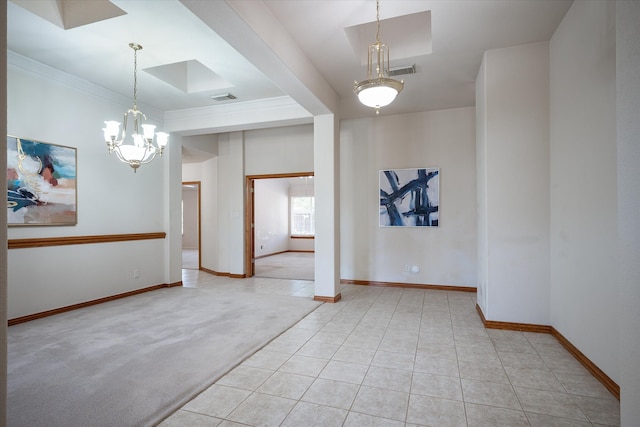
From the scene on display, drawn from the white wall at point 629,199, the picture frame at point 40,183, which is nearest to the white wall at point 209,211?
the picture frame at point 40,183

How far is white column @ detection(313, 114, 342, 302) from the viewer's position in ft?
15.3

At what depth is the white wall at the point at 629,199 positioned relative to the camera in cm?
110

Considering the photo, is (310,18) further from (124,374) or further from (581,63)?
(124,374)

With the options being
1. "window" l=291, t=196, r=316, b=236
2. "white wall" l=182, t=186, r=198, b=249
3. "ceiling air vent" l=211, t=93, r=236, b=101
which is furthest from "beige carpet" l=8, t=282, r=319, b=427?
"white wall" l=182, t=186, r=198, b=249

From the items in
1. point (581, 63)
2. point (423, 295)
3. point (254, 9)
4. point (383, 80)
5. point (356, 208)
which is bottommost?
point (423, 295)

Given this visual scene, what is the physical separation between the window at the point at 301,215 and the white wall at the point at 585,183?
920cm

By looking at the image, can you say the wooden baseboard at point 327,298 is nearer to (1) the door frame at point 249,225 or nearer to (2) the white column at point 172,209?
(1) the door frame at point 249,225

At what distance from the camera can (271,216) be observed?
10.9 metres

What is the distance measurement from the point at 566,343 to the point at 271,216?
8930mm

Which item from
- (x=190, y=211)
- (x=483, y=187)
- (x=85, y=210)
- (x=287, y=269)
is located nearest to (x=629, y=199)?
(x=483, y=187)

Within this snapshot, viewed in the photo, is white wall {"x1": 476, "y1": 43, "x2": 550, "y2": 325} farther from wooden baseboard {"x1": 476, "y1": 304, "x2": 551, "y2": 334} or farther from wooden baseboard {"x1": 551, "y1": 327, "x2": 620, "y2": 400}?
wooden baseboard {"x1": 551, "y1": 327, "x2": 620, "y2": 400}

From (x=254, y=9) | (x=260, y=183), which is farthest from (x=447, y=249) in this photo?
(x=260, y=183)

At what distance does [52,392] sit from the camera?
7.32 feet

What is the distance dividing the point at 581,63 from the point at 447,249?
3.30 m
